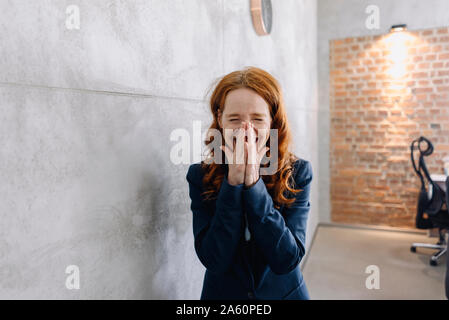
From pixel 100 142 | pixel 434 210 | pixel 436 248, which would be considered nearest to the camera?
pixel 100 142

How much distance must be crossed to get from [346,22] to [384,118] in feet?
4.54

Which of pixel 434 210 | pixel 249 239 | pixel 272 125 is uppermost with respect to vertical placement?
pixel 272 125

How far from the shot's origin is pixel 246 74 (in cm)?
94

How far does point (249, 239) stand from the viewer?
967 mm

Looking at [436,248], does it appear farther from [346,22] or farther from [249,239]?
[249,239]

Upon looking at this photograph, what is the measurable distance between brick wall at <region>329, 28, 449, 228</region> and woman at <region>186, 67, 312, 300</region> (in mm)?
3603

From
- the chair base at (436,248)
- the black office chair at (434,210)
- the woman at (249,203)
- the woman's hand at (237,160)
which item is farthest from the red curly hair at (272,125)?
the chair base at (436,248)

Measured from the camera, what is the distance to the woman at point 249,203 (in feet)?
2.84

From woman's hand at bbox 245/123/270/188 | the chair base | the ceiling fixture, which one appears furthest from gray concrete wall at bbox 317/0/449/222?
woman's hand at bbox 245/123/270/188

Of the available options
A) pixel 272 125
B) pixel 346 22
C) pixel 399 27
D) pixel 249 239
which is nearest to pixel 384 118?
pixel 399 27

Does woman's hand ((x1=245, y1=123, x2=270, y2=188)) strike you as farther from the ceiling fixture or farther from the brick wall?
the ceiling fixture

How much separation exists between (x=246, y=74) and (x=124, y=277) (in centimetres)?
67
